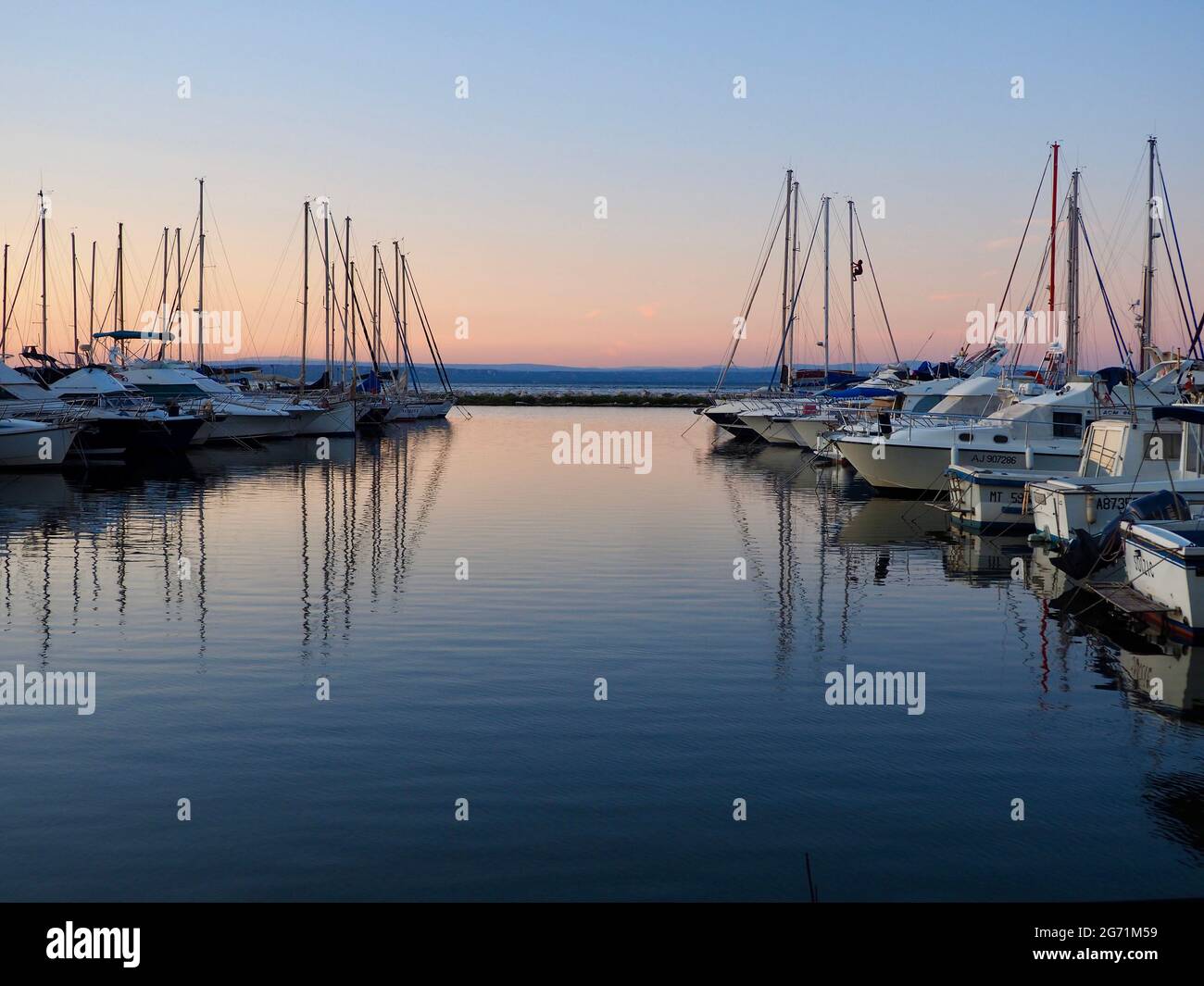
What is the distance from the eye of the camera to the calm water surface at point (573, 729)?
8109mm

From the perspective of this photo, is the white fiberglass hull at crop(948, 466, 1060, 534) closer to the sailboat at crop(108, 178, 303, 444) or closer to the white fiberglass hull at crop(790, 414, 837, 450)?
the white fiberglass hull at crop(790, 414, 837, 450)

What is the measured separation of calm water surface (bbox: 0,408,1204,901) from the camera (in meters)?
8.11

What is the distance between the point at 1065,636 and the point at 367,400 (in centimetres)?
6002

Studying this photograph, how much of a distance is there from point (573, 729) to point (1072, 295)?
3246 cm

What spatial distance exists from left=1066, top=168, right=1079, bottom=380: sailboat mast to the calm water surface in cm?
1739

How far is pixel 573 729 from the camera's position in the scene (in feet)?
36.9

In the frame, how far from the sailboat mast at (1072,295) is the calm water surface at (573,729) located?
17.4 m

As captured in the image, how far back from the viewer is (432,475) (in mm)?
40094

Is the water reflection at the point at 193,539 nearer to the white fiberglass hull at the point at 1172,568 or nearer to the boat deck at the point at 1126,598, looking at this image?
the boat deck at the point at 1126,598

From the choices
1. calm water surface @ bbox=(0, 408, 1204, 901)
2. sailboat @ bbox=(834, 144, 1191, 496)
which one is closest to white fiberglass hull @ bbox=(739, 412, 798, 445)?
sailboat @ bbox=(834, 144, 1191, 496)

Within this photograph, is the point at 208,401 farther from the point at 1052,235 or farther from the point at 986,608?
the point at 986,608

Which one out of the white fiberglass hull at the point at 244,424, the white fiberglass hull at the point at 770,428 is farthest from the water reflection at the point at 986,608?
the white fiberglass hull at the point at 244,424
